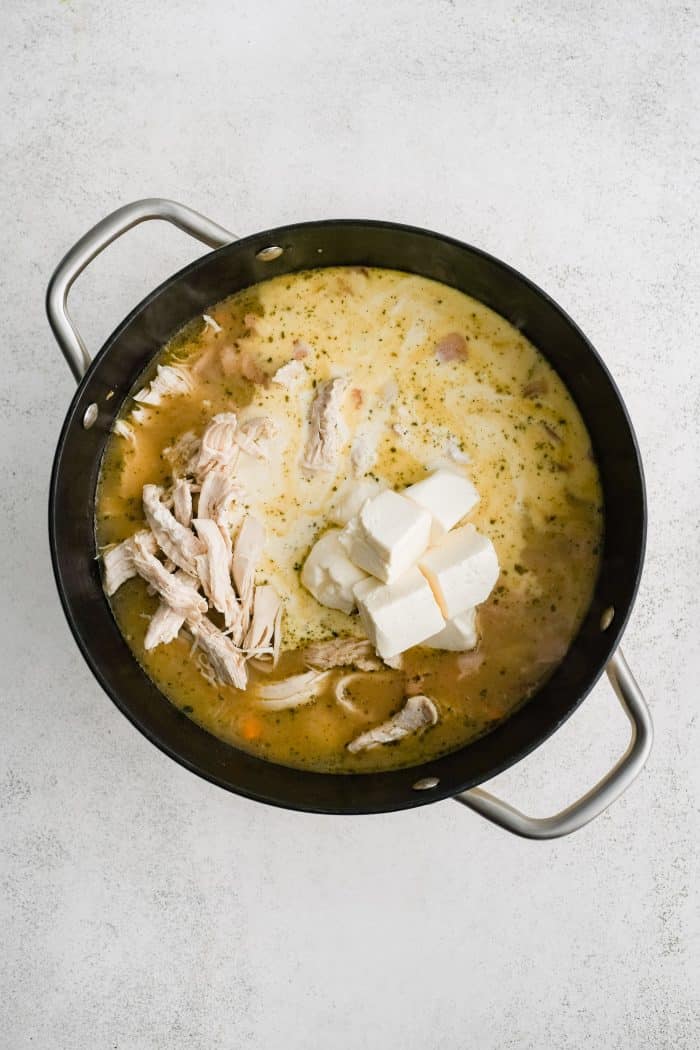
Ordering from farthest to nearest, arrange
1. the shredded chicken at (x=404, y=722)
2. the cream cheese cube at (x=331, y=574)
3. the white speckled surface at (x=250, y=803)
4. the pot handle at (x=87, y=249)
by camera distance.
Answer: the white speckled surface at (x=250, y=803) < the shredded chicken at (x=404, y=722) < the cream cheese cube at (x=331, y=574) < the pot handle at (x=87, y=249)

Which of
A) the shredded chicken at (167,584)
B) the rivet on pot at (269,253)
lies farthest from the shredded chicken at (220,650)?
the rivet on pot at (269,253)

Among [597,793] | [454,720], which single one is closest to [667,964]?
[597,793]

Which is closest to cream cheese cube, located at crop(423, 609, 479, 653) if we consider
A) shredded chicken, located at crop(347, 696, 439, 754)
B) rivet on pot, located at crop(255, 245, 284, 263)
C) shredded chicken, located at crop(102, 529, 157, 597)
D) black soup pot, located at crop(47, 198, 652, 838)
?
shredded chicken, located at crop(347, 696, 439, 754)

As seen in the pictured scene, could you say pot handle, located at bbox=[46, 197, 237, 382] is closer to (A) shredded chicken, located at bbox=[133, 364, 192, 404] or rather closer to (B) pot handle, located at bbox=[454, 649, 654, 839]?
(A) shredded chicken, located at bbox=[133, 364, 192, 404]

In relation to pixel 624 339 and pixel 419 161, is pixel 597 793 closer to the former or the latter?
pixel 624 339

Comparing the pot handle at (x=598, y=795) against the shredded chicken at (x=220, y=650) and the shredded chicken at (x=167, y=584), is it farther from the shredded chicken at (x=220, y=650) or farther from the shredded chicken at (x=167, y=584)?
the shredded chicken at (x=167, y=584)

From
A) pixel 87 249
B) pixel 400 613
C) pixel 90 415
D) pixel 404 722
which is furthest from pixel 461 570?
pixel 87 249

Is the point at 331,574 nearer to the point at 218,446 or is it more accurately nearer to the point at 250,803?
the point at 218,446
